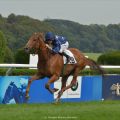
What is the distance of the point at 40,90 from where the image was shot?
1512cm

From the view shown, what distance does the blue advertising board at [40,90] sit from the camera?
46.5 ft

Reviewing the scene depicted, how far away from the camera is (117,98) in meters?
17.6

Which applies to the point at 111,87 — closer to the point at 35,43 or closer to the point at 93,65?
the point at 93,65

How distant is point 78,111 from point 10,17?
47385 mm

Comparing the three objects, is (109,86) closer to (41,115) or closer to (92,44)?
(41,115)

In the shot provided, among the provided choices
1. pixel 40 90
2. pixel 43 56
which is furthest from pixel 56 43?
pixel 40 90

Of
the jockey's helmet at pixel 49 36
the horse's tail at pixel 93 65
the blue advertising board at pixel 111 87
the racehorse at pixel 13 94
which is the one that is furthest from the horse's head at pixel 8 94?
the blue advertising board at pixel 111 87

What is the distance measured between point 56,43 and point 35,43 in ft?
2.23

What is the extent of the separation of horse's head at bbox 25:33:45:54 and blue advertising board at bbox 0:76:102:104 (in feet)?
4.83

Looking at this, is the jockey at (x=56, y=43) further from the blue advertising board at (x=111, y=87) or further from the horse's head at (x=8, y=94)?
the blue advertising board at (x=111, y=87)

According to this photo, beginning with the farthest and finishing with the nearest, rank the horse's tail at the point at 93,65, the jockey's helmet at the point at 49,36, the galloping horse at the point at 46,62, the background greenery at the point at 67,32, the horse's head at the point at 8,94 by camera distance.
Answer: the background greenery at the point at 67,32 → the horse's tail at the point at 93,65 → the horse's head at the point at 8,94 → the jockey's helmet at the point at 49,36 → the galloping horse at the point at 46,62

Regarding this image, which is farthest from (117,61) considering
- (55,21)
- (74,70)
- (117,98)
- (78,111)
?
(55,21)

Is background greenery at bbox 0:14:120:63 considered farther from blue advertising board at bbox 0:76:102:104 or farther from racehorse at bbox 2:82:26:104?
racehorse at bbox 2:82:26:104

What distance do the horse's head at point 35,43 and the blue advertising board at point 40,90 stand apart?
1472 mm
